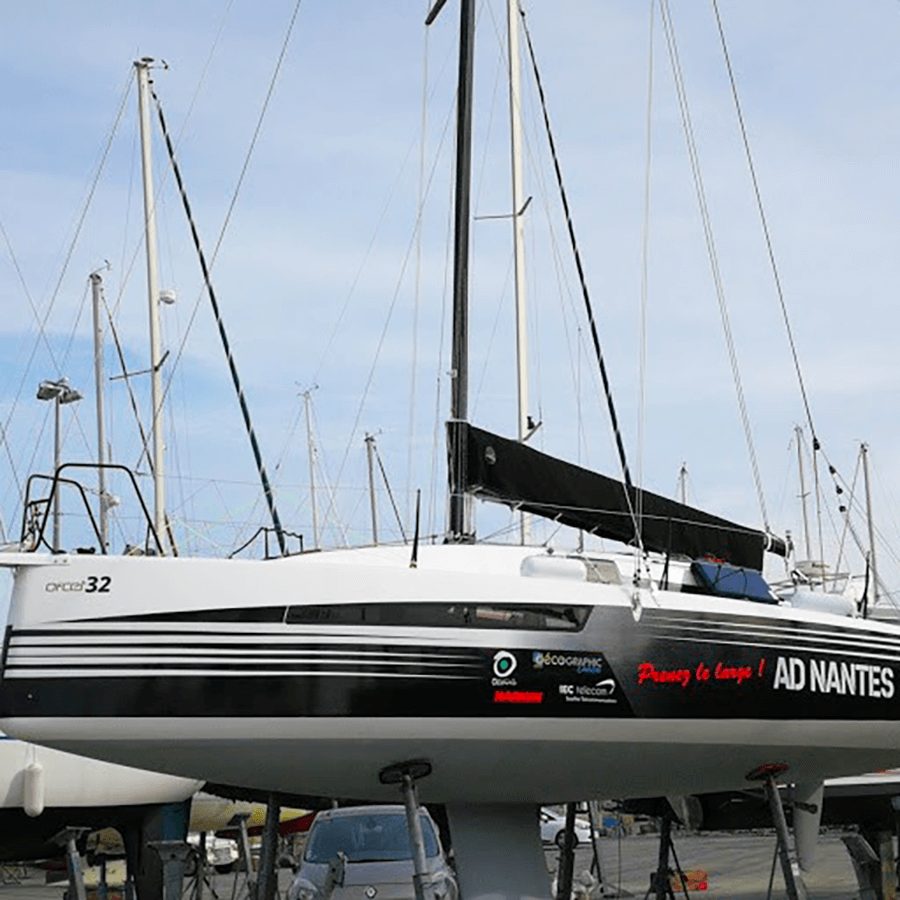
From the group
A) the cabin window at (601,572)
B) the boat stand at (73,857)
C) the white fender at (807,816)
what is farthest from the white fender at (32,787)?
the white fender at (807,816)

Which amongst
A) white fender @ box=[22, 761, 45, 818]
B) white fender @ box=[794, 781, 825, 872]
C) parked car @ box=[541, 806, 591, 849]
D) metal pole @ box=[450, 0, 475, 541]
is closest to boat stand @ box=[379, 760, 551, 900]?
metal pole @ box=[450, 0, 475, 541]

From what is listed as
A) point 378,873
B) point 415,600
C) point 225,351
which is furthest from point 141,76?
point 415,600

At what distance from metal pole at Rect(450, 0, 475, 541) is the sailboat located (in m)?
0.69

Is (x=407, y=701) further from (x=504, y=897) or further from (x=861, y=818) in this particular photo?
(x=861, y=818)

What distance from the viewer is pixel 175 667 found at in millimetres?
8938

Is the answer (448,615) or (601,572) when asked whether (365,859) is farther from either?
(448,615)

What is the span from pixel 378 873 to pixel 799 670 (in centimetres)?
418

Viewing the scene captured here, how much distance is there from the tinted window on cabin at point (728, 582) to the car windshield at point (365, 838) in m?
3.67

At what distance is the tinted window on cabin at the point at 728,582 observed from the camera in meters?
10.8

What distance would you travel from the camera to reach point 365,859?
513 inches

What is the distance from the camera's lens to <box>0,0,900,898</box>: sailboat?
898 centimetres

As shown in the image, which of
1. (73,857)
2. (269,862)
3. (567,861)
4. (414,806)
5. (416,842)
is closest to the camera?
(416,842)

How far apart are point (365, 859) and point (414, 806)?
3592mm

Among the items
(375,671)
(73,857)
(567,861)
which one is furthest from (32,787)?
(375,671)
